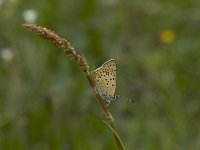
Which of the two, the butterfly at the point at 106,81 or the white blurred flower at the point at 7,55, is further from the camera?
the white blurred flower at the point at 7,55

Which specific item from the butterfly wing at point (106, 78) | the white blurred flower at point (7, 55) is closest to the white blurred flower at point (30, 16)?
the white blurred flower at point (7, 55)

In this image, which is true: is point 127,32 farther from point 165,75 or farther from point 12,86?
point 12,86

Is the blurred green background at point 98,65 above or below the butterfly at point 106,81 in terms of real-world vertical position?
above

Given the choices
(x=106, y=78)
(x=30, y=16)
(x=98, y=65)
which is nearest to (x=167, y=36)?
(x=98, y=65)

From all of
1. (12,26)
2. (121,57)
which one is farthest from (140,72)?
(12,26)

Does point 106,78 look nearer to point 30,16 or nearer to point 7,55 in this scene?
point 7,55

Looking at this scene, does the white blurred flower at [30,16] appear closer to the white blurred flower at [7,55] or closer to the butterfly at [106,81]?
the white blurred flower at [7,55]
